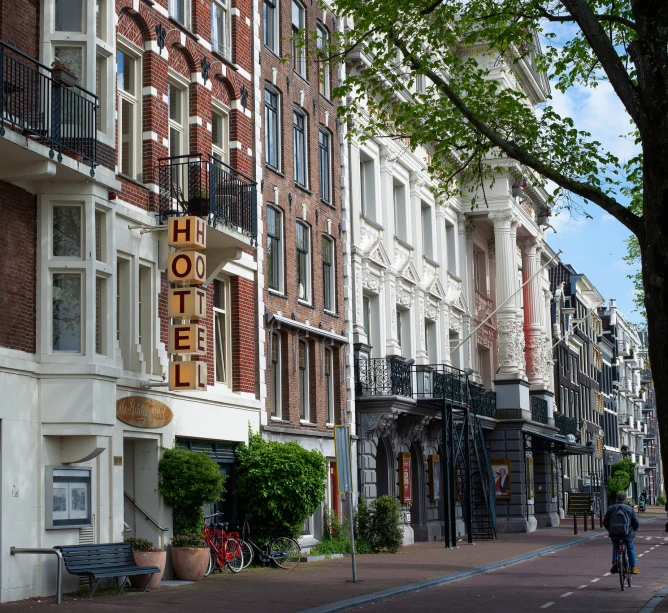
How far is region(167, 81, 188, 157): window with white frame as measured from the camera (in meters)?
24.2

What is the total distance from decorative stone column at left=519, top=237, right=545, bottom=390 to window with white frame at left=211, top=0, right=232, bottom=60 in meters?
28.4

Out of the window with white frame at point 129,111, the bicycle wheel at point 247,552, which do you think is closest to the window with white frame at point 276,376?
the bicycle wheel at point 247,552

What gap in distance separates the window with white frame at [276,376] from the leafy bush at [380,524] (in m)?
3.89

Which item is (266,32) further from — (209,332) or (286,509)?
(286,509)

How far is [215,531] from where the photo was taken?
23031 millimetres

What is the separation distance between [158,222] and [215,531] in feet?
19.3

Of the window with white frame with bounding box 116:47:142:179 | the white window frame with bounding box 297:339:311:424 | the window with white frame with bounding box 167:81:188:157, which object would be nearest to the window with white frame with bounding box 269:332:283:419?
the white window frame with bounding box 297:339:311:424

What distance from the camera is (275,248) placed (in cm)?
2914

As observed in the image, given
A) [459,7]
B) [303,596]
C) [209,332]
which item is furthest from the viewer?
[209,332]

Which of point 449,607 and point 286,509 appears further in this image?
point 286,509

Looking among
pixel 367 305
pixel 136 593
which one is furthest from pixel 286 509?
pixel 367 305

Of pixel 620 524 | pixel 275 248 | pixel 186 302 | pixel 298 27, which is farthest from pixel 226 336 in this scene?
pixel 298 27

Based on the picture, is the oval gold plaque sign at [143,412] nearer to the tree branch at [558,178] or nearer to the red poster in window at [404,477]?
the tree branch at [558,178]

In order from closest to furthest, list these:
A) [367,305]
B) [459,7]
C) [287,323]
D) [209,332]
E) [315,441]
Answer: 1. [459,7]
2. [209,332]
3. [287,323]
4. [315,441]
5. [367,305]
